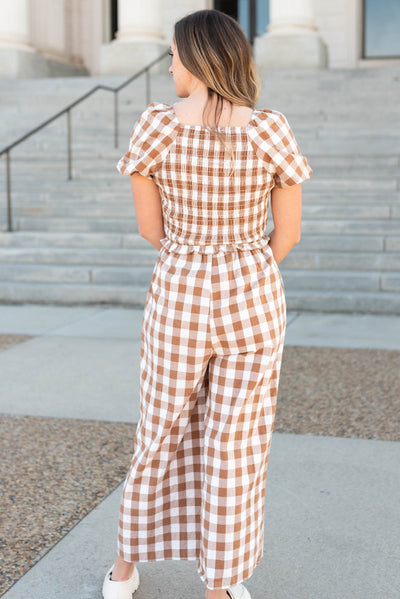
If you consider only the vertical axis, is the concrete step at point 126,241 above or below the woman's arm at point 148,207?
below

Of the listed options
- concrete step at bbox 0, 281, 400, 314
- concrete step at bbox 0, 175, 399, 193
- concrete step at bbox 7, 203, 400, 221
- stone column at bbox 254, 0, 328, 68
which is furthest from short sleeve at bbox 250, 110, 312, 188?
stone column at bbox 254, 0, 328, 68

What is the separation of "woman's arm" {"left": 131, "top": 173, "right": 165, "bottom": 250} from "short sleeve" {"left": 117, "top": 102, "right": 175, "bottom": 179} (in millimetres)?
72

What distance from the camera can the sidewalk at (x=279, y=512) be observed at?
8.88ft

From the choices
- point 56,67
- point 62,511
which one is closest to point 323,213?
point 62,511

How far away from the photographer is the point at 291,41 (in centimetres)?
1577

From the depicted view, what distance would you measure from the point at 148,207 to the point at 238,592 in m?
1.20

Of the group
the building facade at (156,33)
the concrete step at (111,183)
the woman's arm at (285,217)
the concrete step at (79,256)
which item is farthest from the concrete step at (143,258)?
the building facade at (156,33)

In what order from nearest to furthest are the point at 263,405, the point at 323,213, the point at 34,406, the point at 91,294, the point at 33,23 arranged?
the point at 263,405
the point at 34,406
the point at 91,294
the point at 323,213
the point at 33,23

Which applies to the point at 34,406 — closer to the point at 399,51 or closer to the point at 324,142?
the point at 324,142

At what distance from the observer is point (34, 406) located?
483cm

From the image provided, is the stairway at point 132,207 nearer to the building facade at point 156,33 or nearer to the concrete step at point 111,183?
the concrete step at point 111,183

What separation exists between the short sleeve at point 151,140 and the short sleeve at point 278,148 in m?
0.24

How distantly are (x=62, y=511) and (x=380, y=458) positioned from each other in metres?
1.55

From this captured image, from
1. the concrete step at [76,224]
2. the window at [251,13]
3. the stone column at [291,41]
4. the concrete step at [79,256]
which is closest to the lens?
the concrete step at [79,256]
